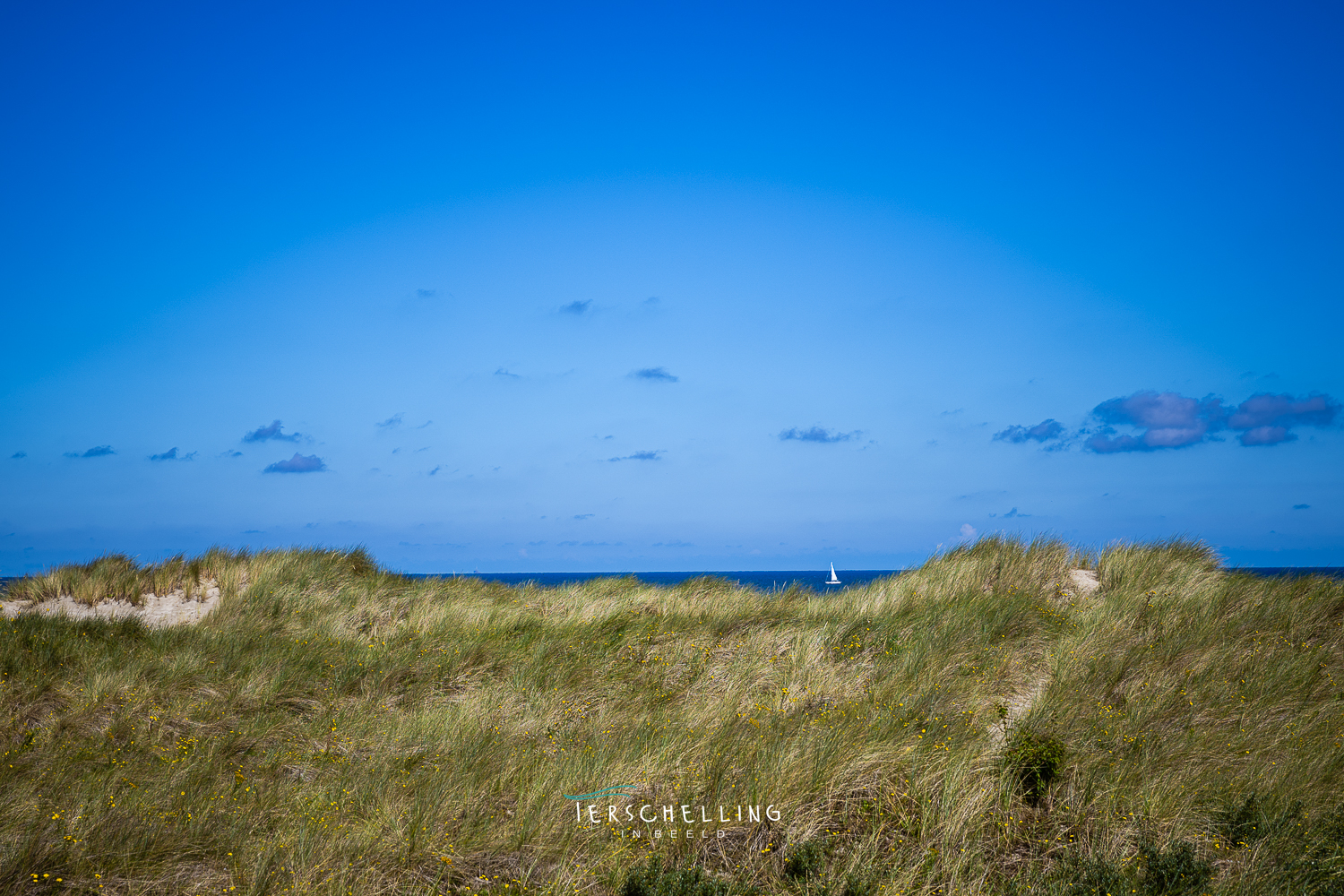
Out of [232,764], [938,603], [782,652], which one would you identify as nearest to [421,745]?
[232,764]

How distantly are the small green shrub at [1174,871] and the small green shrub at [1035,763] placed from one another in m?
0.89

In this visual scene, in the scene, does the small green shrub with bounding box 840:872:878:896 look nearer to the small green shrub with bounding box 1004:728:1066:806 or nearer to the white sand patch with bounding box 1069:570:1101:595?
the small green shrub with bounding box 1004:728:1066:806

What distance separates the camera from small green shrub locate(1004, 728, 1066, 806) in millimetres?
6480

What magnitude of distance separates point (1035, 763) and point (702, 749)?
2.81m

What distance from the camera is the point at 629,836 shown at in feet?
19.5

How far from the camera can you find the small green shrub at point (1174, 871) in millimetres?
5371

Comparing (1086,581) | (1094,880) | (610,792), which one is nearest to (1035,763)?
(1094,880)

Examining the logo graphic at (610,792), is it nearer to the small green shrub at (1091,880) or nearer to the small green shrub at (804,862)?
the small green shrub at (804,862)

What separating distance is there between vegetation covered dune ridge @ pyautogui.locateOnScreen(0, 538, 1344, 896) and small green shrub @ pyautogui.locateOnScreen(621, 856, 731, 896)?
0.08 ft

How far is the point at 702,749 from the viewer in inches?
284

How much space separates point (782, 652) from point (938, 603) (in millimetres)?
3278

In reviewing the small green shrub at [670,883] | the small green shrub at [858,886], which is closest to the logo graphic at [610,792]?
the small green shrub at [670,883]

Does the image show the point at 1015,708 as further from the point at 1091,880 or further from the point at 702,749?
the point at 702,749

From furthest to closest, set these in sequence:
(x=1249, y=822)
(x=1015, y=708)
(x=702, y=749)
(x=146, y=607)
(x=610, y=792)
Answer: (x=146, y=607) → (x=1015, y=708) → (x=702, y=749) → (x=610, y=792) → (x=1249, y=822)
